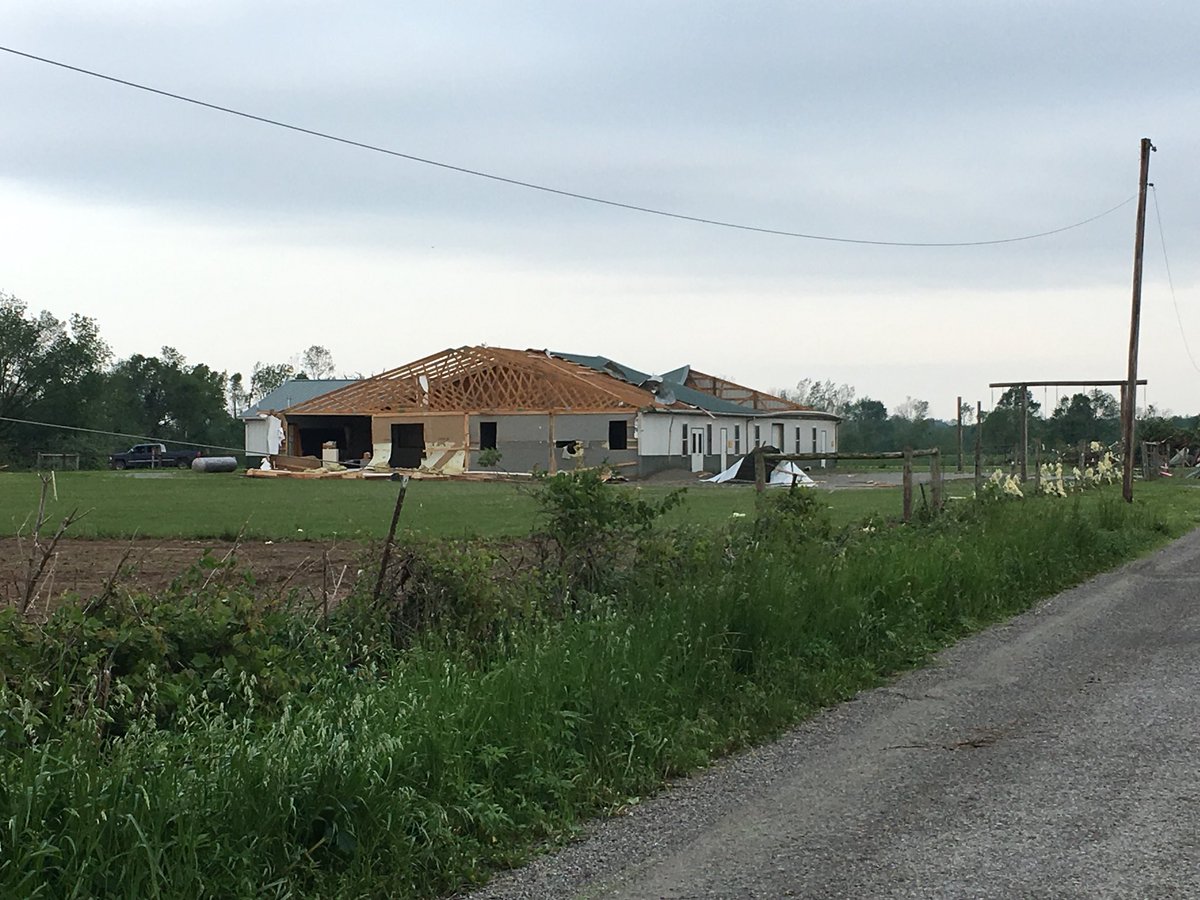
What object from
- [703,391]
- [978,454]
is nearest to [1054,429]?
[703,391]

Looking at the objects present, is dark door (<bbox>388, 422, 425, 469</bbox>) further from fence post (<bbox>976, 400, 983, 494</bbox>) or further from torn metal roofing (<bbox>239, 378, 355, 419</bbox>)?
fence post (<bbox>976, 400, 983, 494</bbox>)

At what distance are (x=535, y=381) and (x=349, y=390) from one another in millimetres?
10079

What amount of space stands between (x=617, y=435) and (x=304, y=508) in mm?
25628

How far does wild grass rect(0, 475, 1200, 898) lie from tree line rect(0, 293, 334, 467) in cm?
5647

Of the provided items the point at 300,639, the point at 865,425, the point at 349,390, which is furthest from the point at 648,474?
the point at 865,425

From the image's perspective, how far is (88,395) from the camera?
84.6 meters

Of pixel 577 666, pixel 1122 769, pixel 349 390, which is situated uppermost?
pixel 349 390

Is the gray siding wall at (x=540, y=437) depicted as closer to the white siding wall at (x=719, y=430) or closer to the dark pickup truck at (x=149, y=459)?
the white siding wall at (x=719, y=430)

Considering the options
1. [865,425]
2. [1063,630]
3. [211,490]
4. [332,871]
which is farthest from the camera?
[865,425]

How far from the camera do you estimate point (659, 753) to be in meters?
6.92

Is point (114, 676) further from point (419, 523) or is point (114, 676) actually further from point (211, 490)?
→ point (211, 490)

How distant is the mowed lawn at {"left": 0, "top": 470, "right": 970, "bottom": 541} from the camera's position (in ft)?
71.8

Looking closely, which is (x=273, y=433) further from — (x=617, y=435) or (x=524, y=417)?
(x=617, y=435)

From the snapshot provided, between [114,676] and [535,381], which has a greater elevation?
[535,381]
